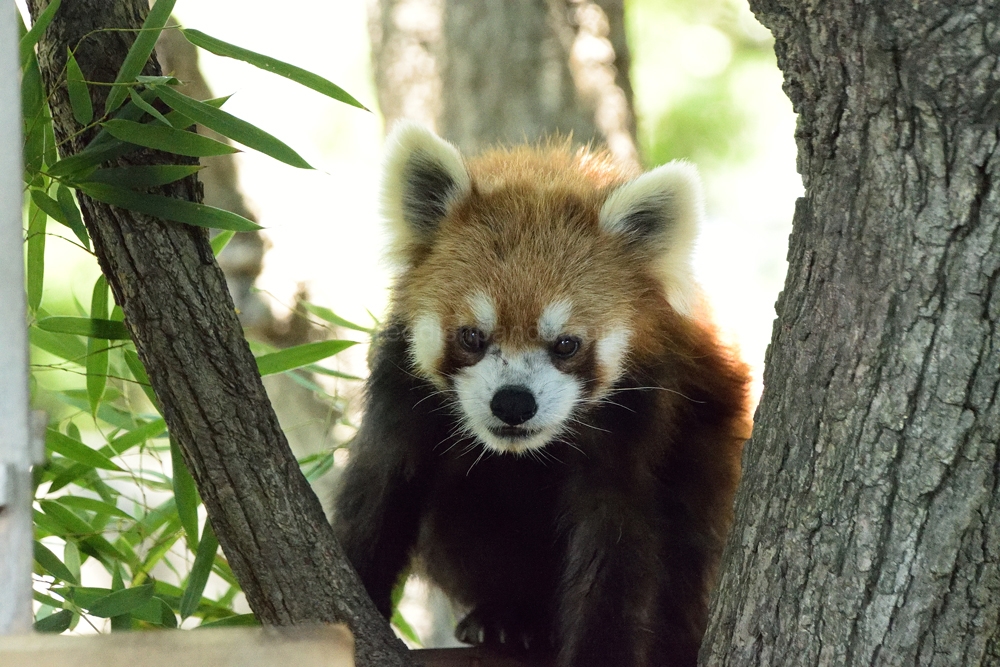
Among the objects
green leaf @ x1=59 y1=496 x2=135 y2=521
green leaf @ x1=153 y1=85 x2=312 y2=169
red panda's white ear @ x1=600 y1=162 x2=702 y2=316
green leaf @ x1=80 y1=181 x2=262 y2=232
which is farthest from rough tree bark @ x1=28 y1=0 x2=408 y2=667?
red panda's white ear @ x1=600 y1=162 x2=702 y2=316

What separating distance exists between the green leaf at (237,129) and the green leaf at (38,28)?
277 millimetres

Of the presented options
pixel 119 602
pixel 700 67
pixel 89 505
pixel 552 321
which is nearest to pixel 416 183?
pixel 552 321

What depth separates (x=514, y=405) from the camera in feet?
9.44

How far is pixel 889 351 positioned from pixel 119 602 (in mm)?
2040

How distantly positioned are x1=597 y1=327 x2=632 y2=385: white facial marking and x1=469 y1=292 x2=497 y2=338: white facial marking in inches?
13.2

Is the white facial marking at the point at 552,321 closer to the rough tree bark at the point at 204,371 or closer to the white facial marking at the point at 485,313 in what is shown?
the white facial marking at the point at 485,313

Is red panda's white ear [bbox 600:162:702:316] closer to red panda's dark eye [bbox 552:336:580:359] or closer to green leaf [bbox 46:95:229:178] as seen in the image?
red panda's dark eye [bbox 552:336:580:359]

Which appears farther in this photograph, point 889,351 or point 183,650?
point 889,351

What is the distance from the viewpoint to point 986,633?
6.45ft

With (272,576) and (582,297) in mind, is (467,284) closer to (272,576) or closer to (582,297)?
(582,297)

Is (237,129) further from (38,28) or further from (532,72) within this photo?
(532,72)

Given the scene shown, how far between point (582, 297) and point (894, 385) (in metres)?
1.25

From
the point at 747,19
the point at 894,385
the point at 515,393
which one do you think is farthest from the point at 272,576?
the point at 747,19

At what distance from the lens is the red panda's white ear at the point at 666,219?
10.2ft
